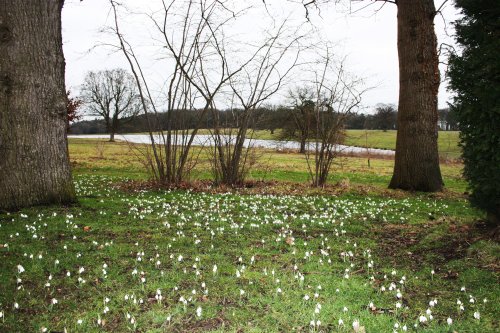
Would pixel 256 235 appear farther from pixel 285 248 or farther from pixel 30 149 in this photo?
pixel 30 149

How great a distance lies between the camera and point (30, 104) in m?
9.20

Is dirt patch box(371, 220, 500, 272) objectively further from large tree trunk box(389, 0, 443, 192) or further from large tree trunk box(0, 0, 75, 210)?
large tree trunk box(0, 0, 75, 210)

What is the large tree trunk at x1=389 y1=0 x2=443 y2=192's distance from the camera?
47.7ft

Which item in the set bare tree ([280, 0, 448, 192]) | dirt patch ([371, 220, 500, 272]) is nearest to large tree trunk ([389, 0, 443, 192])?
bare tree ([280, 0, 448, 192])

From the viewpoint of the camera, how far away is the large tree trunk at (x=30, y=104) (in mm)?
9055

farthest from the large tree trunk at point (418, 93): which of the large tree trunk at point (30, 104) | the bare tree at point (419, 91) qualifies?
the large tree trunk at point (30, 104)

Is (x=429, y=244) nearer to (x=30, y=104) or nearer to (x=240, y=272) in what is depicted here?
(x=240, y=272)

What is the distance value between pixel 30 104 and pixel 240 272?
6.58 m

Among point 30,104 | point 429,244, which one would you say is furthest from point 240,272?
point 30,104

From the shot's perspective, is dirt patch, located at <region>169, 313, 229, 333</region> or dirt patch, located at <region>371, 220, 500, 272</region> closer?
dirt patch, located at <region>169, 313, 229, 333</region>

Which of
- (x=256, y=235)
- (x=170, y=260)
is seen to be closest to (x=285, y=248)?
(x=256, y=235)

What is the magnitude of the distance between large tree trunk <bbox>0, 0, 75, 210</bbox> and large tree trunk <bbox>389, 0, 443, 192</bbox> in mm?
11470

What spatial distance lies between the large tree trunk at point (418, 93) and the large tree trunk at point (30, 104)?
37.6 ft

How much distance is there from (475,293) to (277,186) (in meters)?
11.3
